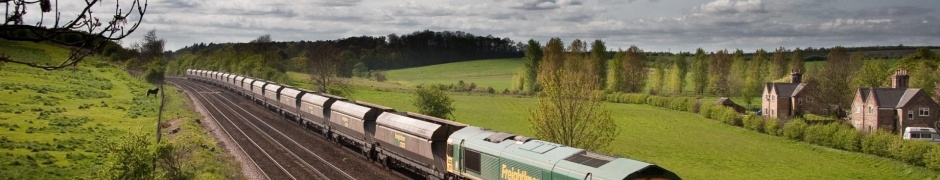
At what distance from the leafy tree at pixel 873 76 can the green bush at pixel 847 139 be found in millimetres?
49190

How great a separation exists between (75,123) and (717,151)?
50.6 meters

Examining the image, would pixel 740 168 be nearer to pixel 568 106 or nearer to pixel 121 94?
pixel 568 106

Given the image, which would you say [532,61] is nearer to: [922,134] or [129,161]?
[922,134]

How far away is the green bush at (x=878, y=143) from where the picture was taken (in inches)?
2255

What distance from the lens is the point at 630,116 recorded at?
87.4 meters

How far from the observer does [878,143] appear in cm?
5788

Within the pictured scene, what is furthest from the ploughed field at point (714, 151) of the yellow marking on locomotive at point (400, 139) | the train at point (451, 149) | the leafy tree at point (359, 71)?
the leafy tree at point (359, 71)

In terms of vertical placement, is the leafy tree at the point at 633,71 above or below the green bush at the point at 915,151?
above

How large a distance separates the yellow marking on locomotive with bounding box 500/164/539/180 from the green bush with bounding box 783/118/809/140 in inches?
1995

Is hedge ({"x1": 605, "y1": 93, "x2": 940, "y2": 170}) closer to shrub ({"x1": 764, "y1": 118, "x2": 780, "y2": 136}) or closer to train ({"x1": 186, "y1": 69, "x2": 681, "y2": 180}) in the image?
shrub ({"x1": 764, "y1": 118, "x2": 780, "y2": 136})

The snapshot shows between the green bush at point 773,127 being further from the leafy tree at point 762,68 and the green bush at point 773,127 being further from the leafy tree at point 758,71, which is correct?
the leafy tree at point 762,68

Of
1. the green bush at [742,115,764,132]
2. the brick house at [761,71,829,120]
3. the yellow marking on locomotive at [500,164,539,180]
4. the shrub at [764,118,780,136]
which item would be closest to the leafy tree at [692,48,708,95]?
the brick house at [761,71,829,120]

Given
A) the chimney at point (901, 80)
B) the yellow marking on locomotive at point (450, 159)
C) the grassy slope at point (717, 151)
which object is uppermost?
the chimney at point (901, 80)

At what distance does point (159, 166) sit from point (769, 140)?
56686 mm
